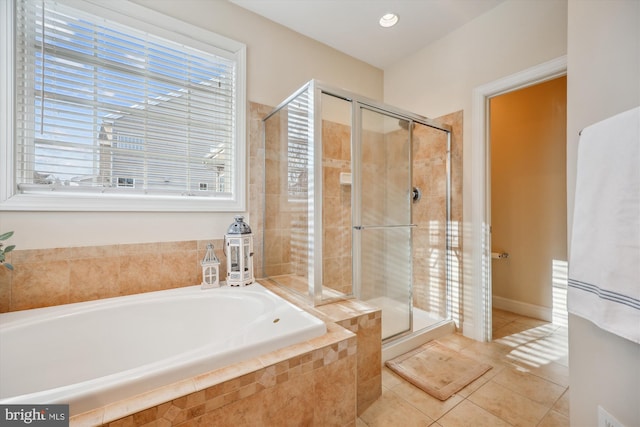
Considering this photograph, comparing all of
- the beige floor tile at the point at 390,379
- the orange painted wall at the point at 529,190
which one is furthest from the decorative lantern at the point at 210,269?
the orange painted wall at the point at 529,190

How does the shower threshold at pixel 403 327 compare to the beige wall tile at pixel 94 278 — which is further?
the shower threshold at pixel 403 327

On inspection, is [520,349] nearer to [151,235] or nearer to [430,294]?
[430,294]

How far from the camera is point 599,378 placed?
972 millimetres

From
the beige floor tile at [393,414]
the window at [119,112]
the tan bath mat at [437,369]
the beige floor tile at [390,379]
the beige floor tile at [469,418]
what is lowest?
the beige floor tile at [393,414]

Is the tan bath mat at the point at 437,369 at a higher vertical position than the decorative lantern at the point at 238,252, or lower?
lower

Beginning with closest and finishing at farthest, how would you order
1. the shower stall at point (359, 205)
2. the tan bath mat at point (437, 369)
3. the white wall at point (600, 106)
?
the white wall at point (600, 106)
the tan bath mat at point (437, 369)
the shower stall at point (359, 205)

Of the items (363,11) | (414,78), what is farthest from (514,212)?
(363,11)

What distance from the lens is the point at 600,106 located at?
1019mm

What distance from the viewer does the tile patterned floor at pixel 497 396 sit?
52.3 inches

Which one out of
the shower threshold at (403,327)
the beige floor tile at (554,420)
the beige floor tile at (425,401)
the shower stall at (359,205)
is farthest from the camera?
the shower threshold at (403,327)

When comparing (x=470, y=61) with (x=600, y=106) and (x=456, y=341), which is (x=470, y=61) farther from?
(x=456, y=341)

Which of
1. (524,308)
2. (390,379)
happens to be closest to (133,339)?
(390,379)

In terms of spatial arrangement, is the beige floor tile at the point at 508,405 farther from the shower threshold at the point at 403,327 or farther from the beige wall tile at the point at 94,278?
the beige wall tile at the point at 94,278

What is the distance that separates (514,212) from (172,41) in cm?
338
